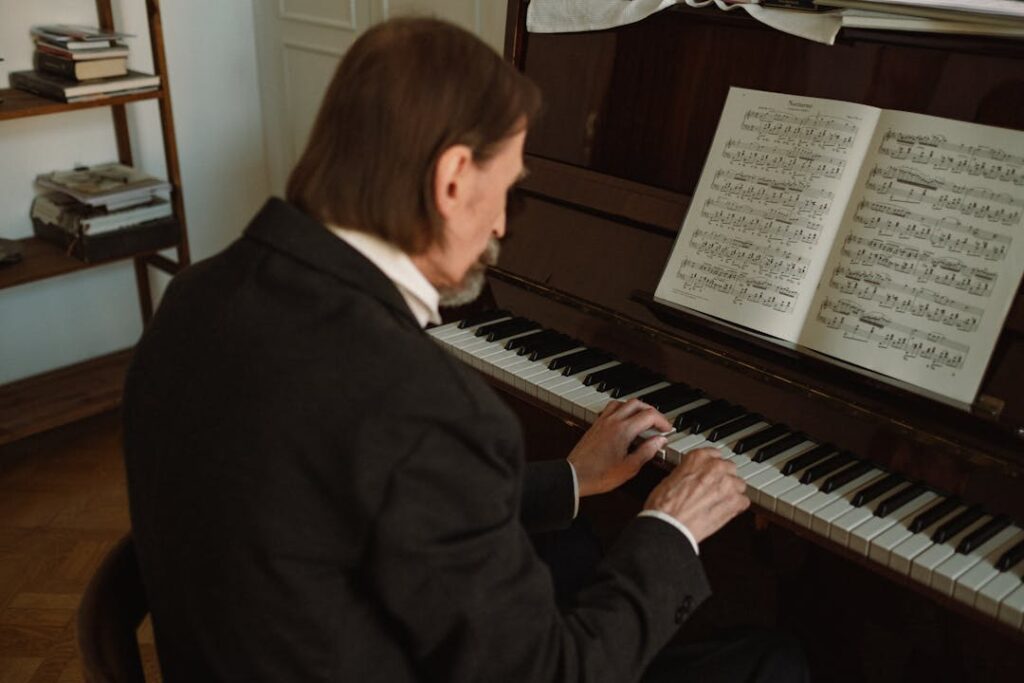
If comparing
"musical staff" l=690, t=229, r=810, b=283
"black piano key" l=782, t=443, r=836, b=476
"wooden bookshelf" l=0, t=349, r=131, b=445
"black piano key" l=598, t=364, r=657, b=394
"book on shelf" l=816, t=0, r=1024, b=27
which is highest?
"book on shelf" l=816, t=0, r=1024, b=27

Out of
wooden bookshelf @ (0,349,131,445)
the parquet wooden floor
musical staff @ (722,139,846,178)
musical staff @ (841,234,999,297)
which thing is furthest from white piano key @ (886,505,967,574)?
wooden bookshelf @ (0,349,131,445)

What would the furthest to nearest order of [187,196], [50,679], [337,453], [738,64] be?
[187,196] < [50,679] < [738,64] < [337,453]

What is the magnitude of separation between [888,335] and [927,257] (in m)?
0.12

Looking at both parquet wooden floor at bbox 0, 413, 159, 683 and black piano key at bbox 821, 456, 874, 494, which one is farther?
parquet wooden floor at bbox 0, 413, 159, 683

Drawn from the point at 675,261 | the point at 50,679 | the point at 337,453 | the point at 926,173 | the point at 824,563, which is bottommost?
the point at 50,679

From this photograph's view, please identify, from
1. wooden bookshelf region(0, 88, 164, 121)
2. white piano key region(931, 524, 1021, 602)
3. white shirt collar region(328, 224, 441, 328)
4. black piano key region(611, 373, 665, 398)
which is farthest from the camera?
wooden bookshelf region(0, 88, 164, 121)

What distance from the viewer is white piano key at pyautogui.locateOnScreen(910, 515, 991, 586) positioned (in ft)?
3.85

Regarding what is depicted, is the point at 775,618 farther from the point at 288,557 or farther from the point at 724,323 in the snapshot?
the point at 288,557

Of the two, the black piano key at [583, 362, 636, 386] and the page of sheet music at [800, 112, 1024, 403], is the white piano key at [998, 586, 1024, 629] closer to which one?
the page of sheet music at [800, 112, 1024, 403]

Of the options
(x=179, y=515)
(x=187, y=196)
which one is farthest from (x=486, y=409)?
(x=187, y=196)

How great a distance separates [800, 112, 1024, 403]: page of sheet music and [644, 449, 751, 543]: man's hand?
1.04 feet

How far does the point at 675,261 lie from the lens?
1.62m

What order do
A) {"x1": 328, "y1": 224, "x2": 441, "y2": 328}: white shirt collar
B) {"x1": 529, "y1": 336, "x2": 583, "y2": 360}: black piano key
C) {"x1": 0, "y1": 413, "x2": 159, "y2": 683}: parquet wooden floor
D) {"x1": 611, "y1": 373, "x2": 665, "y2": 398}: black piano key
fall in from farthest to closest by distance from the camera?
{"x1": 0, "y1": 413, "x2": 159, "y2": 683}: parquet wooden floor
{"x1": 529, "y1": 336, "x2": 583, "y2": 360}: black piano key
{"x1": 611, "y1": 373, "x2": 665, "y2": 398}: black piano key
{"x1": 328, "y1": 224, "x2": 441, "y2": 328}: white shirt collar

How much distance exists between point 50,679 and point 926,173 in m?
1.93
